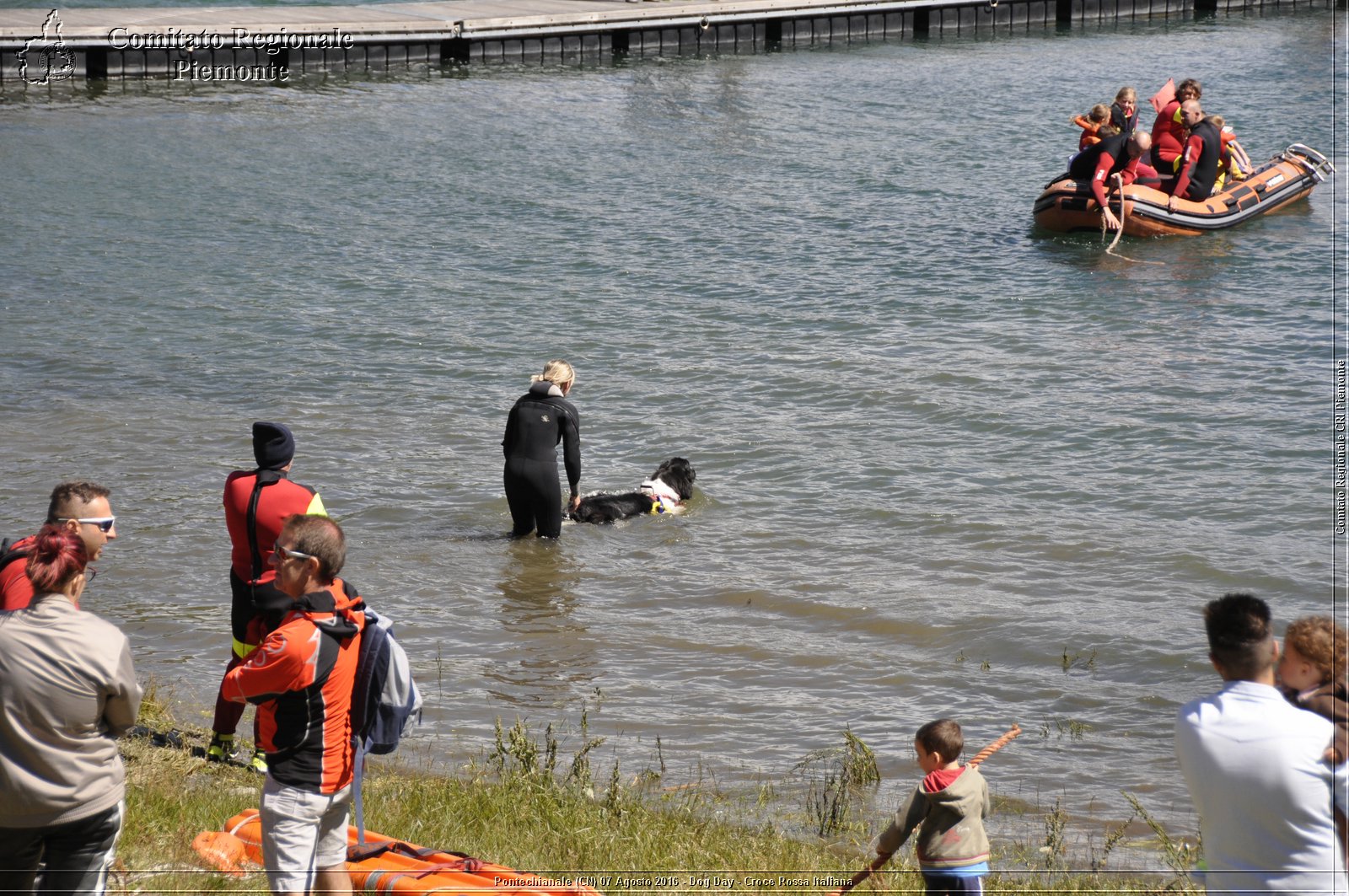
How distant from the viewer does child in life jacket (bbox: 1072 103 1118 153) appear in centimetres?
1719

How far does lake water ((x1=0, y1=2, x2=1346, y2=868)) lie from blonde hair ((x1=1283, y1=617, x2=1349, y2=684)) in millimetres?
2838

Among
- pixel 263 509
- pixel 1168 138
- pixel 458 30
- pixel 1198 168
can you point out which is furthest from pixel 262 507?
pixel 458 30

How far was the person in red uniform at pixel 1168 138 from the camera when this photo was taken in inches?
703

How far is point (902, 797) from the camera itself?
6434 millimetres

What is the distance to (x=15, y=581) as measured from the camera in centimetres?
461

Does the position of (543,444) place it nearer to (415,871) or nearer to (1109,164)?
(415,871)

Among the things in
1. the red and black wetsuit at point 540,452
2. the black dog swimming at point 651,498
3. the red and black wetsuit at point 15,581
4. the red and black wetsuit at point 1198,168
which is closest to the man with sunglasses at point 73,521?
the red and black wetsuit at point 15,581

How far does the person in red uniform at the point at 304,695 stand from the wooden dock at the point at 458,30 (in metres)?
29.0

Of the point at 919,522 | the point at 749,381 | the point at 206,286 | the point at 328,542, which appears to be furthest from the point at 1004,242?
the point at 328,542

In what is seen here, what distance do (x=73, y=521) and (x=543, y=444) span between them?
5.04 metres

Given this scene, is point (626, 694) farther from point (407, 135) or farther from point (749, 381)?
point (407, 135)

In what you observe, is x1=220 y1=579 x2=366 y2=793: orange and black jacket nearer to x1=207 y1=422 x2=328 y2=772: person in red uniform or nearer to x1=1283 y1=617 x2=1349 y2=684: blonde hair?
x1=207 y1=422 x2=328 y2=772: person in red uniform

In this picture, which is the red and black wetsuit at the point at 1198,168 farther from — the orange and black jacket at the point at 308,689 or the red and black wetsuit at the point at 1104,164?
the orange and black jacket at the point at 308,689

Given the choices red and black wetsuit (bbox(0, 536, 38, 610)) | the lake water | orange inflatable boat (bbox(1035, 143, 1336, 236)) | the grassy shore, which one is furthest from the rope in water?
red and black wetsuit (bbox(0, 536, 38, 610))
